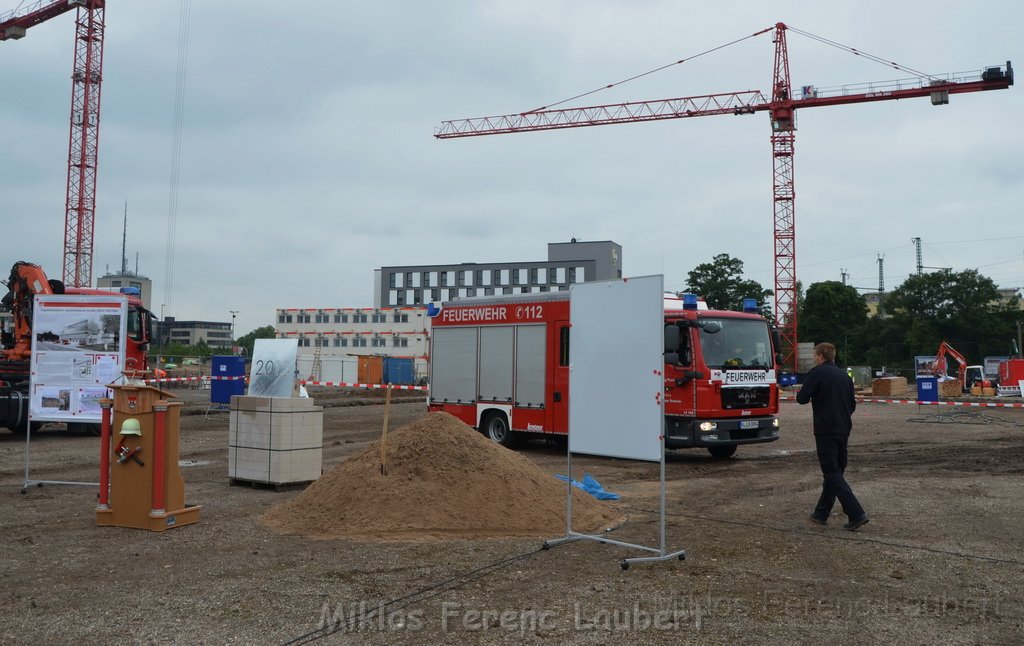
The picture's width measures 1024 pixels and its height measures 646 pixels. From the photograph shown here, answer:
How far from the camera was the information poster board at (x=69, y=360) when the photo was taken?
11773 millimetres

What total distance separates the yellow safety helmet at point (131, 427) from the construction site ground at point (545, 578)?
960mm

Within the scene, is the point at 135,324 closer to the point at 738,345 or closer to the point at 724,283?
the point at 738,345

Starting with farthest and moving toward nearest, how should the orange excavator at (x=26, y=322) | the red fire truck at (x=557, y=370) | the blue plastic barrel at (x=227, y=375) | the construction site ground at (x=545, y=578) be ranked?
the blue plastic barrel at (x=227, y=375), the orange excavator at (x=26, y=322), the red fire truck at (x=557, y=370), the construction site ground at (x=545, y=578)

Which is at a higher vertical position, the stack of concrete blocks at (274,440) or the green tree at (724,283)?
the green tree at (724,283)

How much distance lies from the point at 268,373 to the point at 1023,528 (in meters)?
9.01

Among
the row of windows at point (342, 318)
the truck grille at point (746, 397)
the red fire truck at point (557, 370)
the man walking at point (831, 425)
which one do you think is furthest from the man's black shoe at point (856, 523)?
the row of windows at point (342, 318)

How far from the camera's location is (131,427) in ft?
25.9

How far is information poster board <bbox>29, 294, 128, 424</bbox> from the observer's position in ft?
38.6

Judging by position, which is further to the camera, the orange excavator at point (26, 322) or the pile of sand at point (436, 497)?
the orange excavator at point (26, 322)

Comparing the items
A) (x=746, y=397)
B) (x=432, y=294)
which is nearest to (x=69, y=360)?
(x=746, y=397)

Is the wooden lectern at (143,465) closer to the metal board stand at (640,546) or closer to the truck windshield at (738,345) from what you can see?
the metal board stand at (640,546)

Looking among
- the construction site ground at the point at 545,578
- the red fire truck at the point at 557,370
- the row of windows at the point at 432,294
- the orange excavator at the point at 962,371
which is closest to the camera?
the construction site ground at the point at 545,578

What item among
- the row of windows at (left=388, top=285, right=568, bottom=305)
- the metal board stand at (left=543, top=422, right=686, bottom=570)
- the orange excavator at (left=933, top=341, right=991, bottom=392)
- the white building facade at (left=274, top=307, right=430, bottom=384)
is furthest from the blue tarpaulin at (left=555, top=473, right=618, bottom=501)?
the row of windows at (left=388, top=285, right=568, bottom=305)

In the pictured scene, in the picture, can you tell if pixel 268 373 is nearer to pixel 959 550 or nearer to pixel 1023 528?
pixel 959 550
